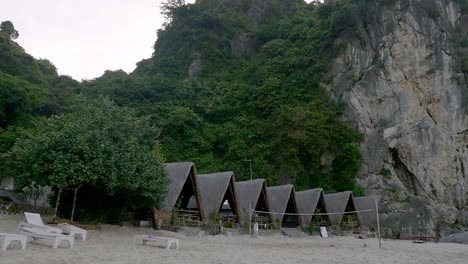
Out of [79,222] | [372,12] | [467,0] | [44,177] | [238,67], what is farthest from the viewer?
[238,67]

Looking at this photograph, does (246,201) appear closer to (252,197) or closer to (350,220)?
(252,197)

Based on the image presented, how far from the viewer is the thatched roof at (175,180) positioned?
1974 centimetres

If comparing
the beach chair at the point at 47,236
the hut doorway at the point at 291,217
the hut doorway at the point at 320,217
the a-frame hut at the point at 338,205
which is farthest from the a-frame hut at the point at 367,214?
the beach chair at the point at 47,236

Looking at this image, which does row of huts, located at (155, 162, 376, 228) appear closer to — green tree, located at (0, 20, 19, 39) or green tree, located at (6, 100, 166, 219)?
green tree, located at (6, 100, 166, 219)

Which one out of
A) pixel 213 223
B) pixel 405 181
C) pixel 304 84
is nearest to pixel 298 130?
pixel 304 84

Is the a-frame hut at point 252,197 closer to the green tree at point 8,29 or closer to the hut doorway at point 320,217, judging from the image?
the hut doorway at point 320,217

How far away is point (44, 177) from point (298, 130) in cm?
2555

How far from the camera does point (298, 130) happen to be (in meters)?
38.0

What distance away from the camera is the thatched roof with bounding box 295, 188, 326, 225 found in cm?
2783

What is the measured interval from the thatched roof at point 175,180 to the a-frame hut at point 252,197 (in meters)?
4.17

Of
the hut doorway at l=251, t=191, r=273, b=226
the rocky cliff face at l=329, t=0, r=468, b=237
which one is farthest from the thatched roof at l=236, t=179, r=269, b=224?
the rocky cliff face at l=329, t=0, r=468, b=237

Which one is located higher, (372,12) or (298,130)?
(372,12)

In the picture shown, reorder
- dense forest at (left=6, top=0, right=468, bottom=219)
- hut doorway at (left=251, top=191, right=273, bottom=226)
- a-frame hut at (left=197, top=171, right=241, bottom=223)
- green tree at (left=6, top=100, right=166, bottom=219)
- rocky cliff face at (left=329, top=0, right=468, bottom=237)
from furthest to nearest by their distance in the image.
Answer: rocky cliff face at (left=329, top=0, right=468, bottom=237)
dense forest at (left=6, top=0, right=468, bottom=219)
hut doorway at (left=251, top=191, right=273, bottom=226)
a-frame hut at (left=197, top=171, right=241, bottom=223)
green tree at (left=6, top=100, right=166, bottom=219)

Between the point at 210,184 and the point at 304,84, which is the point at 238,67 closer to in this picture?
the point at 304,84
